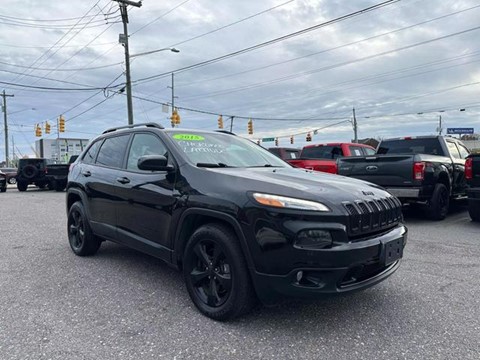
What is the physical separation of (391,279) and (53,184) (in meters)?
20.6

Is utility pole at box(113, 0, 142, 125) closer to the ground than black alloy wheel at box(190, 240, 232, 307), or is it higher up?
higher up

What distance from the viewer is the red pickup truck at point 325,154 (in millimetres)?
9641

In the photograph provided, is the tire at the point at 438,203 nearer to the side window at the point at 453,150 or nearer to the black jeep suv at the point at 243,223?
the side window at the point at 453,150

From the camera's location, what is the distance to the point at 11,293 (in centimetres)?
392

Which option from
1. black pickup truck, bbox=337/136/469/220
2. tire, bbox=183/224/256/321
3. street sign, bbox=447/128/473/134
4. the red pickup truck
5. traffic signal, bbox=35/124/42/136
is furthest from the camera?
street sign, bbox=447/128/473/134

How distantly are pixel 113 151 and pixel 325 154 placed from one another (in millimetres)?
6959

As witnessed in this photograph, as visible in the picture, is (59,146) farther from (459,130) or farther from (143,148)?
(459,130)

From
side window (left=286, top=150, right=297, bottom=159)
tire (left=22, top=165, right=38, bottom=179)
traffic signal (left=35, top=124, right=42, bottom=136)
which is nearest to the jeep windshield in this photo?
side window (left=286, top=150, right=297, bottom=159)

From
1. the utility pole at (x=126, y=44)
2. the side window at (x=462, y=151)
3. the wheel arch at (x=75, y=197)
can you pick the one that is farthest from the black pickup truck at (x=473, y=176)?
the utility pole at (x=126, y=44)

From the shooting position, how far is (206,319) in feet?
10.6

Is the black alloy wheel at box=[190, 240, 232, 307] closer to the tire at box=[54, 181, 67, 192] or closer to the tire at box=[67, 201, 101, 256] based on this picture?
the tire at box=[67, 201, 101, 256]

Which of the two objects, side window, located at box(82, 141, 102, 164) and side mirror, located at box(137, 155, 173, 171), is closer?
side mirror, located at box(137, 155, 173, 171)

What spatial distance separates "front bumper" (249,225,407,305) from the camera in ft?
9.00

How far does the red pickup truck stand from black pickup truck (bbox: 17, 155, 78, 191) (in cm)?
1461
